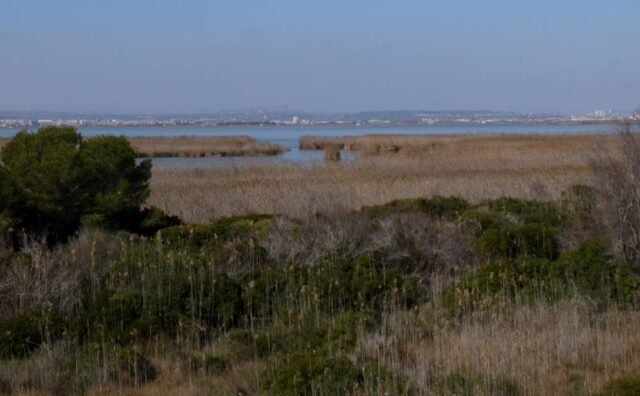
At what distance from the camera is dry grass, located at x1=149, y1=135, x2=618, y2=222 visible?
718 inches

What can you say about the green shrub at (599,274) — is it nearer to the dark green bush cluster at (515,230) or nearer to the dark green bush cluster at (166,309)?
the dark green bush cluster at (515,230)

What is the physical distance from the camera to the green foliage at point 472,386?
6770 mm

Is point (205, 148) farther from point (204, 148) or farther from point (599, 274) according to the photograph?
point (599, 274)

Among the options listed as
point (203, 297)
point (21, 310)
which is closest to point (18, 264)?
point (21, 310)

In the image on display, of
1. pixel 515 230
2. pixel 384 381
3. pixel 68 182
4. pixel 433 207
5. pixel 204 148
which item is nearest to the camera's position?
pixel 384 381

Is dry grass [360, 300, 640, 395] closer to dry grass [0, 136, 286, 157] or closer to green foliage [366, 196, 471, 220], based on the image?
green foliage [366, 196, 471, 220]

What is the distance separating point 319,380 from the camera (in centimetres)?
701

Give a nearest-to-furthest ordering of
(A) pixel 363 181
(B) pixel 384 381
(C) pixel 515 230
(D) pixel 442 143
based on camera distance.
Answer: (B) pixel 384 381, (C) pixel 515 230, (A) pixel 363 181, (D) pixel 442 143

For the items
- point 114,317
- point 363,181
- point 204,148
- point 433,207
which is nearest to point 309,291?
point 114,317

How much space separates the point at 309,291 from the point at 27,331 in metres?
2.95

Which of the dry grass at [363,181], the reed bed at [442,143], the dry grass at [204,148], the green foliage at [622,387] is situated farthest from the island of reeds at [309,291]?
the dry grass at [204,148]

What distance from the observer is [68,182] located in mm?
13227

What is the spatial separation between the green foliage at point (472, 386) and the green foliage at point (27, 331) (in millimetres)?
3695

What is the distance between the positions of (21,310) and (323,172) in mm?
20620
